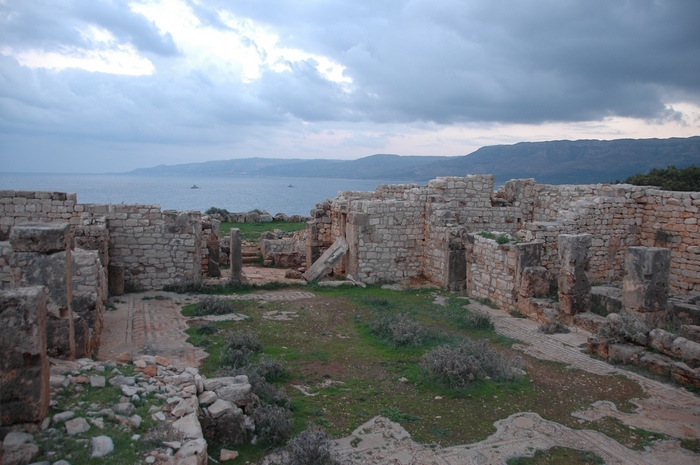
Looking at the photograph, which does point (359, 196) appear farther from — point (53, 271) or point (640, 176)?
point (640, 176)

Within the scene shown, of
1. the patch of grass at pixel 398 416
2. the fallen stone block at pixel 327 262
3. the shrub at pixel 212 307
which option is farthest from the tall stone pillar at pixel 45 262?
the fallen stone block at pixel 327 262

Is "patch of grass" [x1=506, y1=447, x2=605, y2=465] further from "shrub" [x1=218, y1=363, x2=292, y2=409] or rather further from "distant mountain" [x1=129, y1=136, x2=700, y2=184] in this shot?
"distant mountain" [x1=129, y1=136, x2=700, y2=184]

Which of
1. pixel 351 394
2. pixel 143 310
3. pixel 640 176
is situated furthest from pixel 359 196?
pixel 640 176

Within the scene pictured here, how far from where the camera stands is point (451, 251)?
51.7 feet

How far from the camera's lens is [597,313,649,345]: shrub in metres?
9.60

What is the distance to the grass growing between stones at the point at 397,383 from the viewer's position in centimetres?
726

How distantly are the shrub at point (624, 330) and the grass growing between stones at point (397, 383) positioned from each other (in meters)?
1.12

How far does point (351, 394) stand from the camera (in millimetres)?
8078

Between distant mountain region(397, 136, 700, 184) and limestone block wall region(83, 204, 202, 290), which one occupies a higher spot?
distant mountain region(397, 136, 700, 184)

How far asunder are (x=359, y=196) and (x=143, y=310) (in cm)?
920

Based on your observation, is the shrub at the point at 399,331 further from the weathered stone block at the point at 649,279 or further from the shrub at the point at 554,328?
the weathered stone block at the point at 649,279

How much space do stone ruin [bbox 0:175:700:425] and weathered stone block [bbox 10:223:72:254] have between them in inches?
0.6

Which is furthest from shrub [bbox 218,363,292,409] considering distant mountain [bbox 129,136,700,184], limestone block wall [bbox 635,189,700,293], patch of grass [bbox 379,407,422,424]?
distant mountain [bbox 129,136,700,184]

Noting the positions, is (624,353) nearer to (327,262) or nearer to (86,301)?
(327,262)
